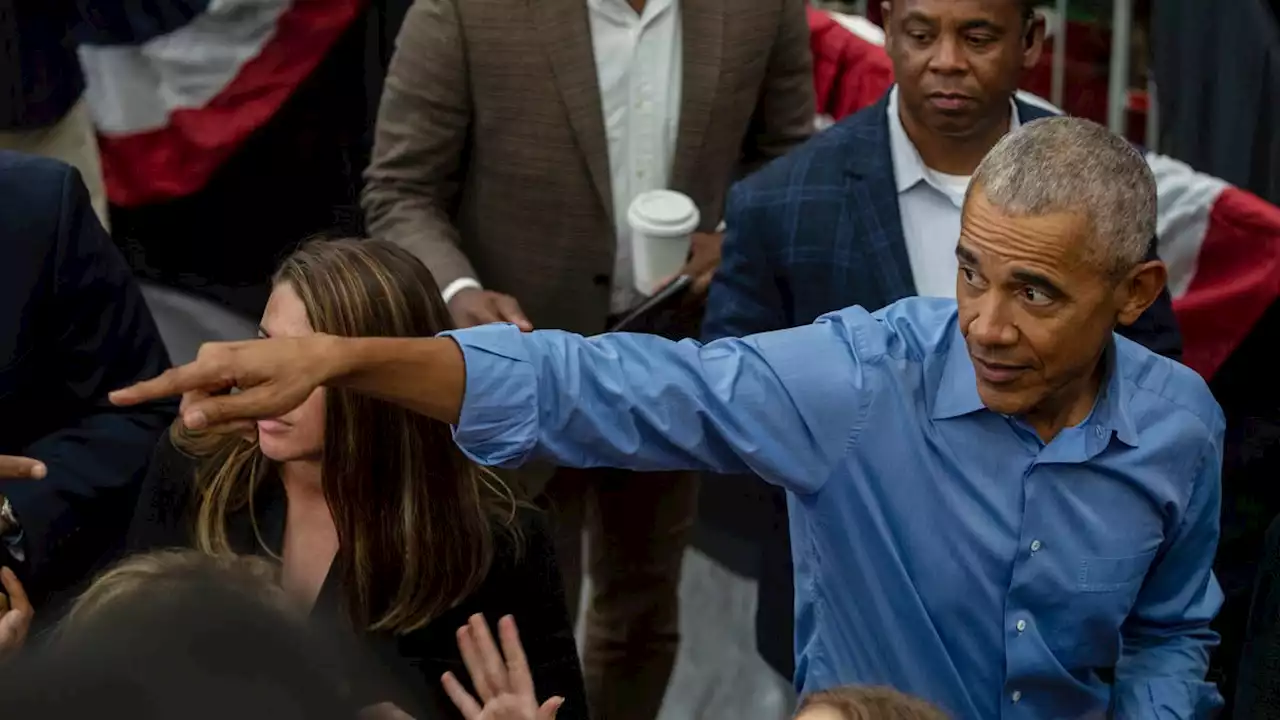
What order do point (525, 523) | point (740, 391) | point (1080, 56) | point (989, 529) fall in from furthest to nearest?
point (1080, 56) → point (525, 523) → point (989, 529) → point (740, 391)

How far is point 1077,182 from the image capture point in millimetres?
1746

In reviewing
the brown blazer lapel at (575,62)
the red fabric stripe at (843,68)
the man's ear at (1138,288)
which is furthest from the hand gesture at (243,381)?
the red fabric stripe at (843,68)

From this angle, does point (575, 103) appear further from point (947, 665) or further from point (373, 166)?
point (947, 665)

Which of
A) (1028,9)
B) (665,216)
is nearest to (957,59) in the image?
(1028,9)

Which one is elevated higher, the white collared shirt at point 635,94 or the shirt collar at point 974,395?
the shirt collar at point 974,395

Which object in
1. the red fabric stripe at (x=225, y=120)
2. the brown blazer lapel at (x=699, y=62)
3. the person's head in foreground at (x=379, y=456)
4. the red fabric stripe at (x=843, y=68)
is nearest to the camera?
the person's head in foreground at (x=379, y=456)

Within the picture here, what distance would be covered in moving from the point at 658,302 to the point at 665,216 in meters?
0.14

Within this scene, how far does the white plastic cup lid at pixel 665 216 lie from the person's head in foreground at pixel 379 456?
0.64 meters

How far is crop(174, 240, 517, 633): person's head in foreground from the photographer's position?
6.74 ft

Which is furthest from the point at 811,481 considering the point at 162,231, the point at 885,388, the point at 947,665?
the point at 162,231

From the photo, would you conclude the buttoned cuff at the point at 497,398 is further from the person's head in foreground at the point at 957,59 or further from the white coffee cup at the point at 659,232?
the white coffee cup at the point at 659,232

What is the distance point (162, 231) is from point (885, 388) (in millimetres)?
2709

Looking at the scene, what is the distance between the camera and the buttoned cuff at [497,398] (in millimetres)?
1527

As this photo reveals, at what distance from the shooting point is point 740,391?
5.55 ft
